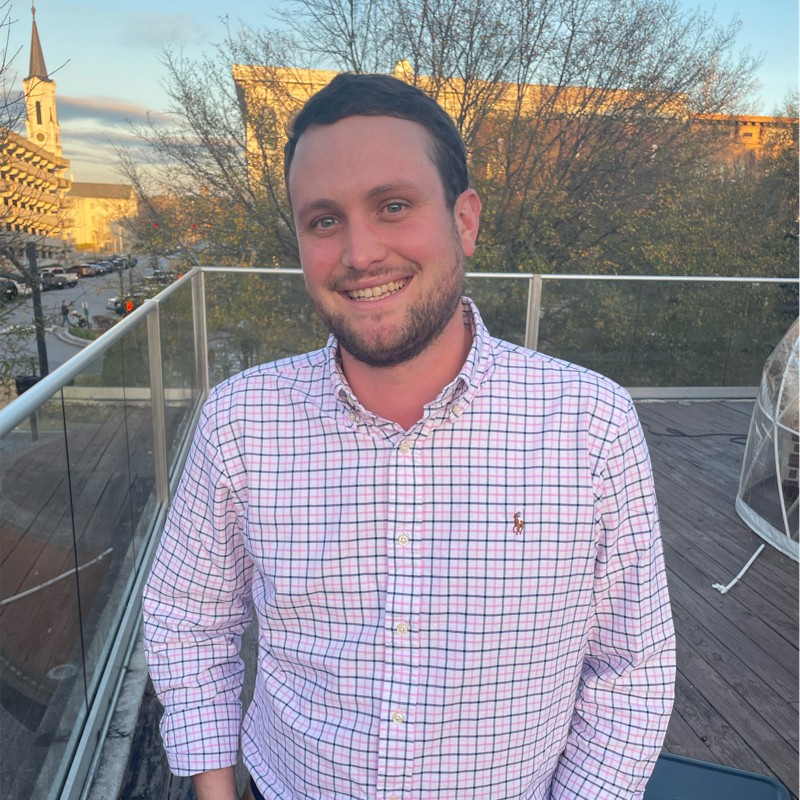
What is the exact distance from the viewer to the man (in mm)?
1083

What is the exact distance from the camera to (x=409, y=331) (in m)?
1.12

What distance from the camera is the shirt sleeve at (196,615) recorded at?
1186mm

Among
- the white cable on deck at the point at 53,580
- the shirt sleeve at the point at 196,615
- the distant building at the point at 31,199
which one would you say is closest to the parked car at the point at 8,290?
the distant building at the point at 31,199

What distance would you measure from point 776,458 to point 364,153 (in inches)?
145

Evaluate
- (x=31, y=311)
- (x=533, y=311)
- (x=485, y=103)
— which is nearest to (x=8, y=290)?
(x=31, y=311)

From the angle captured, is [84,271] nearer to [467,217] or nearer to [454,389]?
[467,217]

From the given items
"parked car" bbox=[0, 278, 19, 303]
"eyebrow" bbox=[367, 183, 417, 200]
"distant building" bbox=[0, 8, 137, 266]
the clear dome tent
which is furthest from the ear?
"parked car" bbox=[0, 278, 19, 303]

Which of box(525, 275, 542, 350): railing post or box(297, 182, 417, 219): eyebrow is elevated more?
box(297, 182, 417, 219): eyebrow

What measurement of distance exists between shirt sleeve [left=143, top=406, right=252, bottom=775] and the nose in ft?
1.17

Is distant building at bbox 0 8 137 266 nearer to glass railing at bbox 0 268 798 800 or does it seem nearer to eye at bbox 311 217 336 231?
A: glass railing at bbox 0 268 798 800

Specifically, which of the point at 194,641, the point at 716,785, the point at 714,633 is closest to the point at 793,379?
the point at 714,633

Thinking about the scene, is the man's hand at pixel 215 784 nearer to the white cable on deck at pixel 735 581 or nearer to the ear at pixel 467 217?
the ear at pixel 467 217

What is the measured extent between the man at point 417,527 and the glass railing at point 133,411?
23.3 inches

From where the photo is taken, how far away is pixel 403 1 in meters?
11.4
